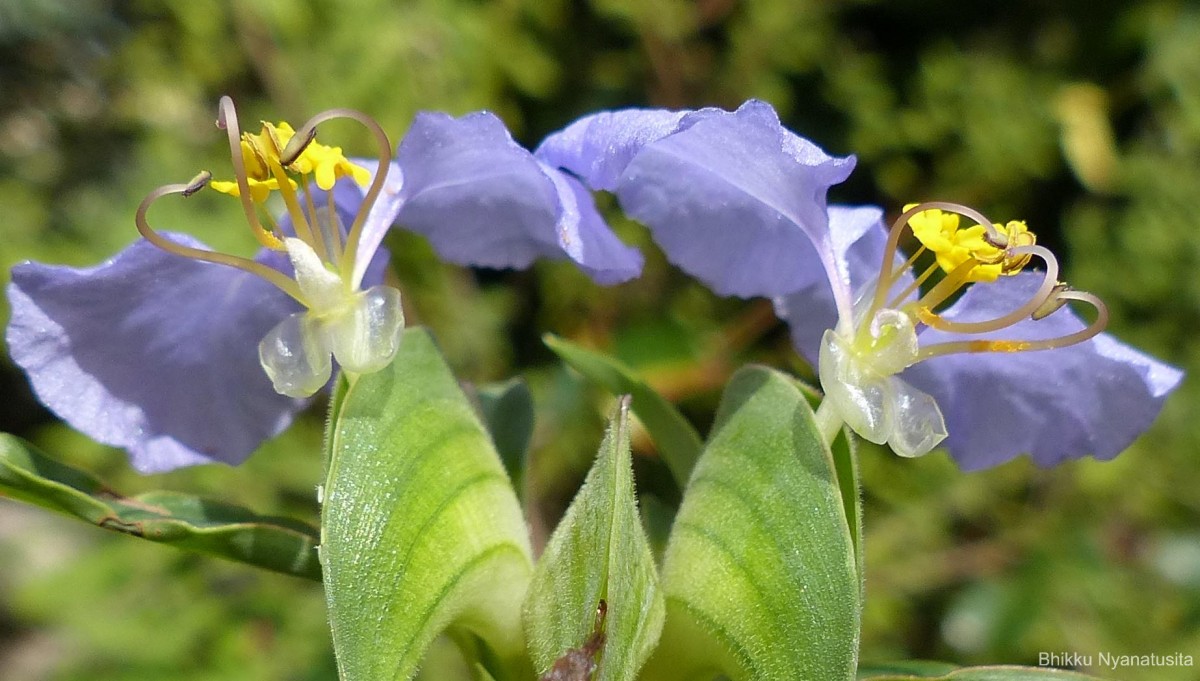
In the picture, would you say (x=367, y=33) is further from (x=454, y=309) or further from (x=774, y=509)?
(x=774, y=509)

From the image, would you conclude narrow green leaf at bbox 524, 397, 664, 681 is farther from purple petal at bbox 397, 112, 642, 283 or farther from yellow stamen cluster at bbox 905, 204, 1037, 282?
yellow stamen cluster at bbox 905, 204, 1037, 282

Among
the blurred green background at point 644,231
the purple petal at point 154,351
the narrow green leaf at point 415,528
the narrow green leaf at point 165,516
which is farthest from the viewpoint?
the blurred green background at point 644,231

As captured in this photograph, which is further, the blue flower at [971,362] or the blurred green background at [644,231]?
the blurred green background at [644,231]

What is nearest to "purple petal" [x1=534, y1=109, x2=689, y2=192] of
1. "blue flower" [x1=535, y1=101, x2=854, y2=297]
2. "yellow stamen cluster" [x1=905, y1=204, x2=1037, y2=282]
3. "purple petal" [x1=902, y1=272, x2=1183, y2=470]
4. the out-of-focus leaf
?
"blue flower" [x1=535, y1=101, x2=854, y2=297]

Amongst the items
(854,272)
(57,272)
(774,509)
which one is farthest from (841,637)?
(57,272)

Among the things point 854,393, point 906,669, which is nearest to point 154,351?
point 854,393

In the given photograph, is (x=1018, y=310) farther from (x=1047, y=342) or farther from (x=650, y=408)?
(x=650, y=408)

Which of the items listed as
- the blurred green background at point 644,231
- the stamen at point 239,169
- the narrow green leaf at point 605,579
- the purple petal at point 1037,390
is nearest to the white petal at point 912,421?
the purple petal at point 1037,390

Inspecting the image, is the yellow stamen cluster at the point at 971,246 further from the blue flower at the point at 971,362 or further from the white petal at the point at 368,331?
the white petal at the point at 368,331
